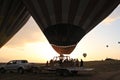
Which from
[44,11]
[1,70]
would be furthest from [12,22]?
[44,11]

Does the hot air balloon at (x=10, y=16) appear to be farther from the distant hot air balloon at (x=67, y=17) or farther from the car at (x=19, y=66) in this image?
the car at (x=19, y=66)

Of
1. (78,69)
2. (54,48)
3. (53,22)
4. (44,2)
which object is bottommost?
(78,69)

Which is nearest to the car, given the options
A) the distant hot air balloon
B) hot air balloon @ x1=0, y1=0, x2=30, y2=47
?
hot air balloon @ x1=0, y1=0, x2=30, y2=47

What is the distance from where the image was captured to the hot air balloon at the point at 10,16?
38.3 m

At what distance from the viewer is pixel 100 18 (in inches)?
1384

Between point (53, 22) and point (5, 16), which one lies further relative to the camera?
point (5, 16)

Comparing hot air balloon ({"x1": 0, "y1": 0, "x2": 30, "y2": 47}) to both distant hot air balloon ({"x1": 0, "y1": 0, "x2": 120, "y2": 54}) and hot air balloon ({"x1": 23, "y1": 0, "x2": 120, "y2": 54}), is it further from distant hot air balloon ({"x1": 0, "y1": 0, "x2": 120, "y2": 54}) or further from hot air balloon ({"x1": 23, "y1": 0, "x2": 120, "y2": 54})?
hot air balloon ({"x1": 23, "y1": 0, "x2": 120, "y2": 54})

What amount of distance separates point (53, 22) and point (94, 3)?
4.61 m

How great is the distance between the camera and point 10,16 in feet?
131

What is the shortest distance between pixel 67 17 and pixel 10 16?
10038mm

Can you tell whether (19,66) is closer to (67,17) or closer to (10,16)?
(10,16)

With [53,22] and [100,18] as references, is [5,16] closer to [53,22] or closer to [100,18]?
[53,22]

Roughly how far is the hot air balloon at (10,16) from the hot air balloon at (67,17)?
16.7 ft

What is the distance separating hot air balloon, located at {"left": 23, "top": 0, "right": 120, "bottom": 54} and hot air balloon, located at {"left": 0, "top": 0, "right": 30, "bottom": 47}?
16.7 feet
